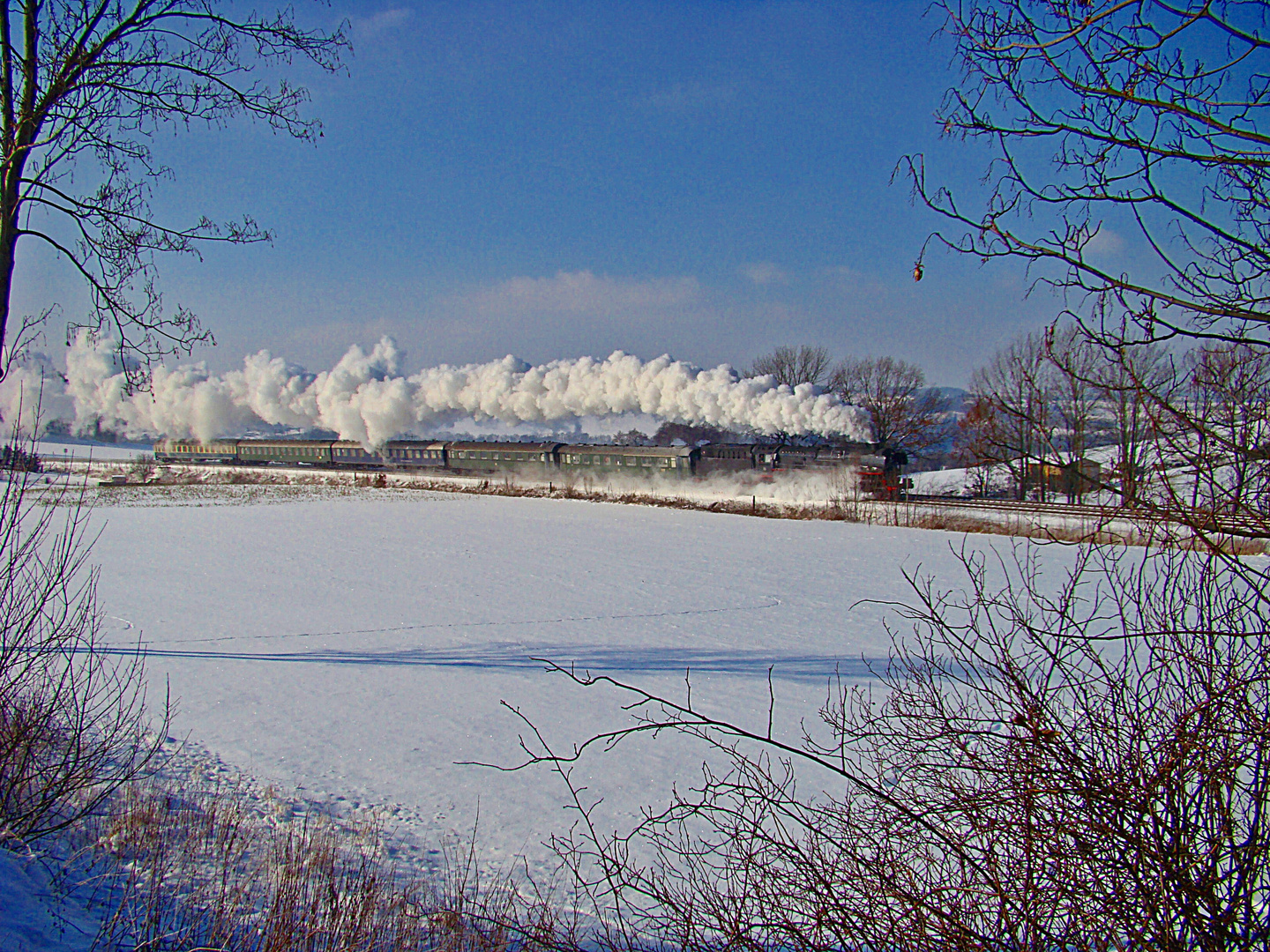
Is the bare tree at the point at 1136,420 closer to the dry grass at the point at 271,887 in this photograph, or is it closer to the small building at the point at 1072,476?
the small building at the point at 1072,476

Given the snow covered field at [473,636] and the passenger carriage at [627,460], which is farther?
the passenger carriage at [627,460]

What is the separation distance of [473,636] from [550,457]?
109 ft

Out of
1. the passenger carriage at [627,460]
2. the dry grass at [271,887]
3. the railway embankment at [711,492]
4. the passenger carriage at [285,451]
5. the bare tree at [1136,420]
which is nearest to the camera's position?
the bare tree at [1136,420]

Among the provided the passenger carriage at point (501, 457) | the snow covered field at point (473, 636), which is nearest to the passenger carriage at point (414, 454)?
the passenger carriage at point (501, 457)

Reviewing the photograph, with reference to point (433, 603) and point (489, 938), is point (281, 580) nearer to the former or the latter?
point (433, 603)

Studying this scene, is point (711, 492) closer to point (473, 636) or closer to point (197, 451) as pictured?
point (473, 636)

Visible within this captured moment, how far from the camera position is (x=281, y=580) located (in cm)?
1977

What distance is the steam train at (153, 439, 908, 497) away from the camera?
114ft

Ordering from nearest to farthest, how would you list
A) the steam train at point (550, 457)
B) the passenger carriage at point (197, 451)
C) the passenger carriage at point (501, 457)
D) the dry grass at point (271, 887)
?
1. the dry grass at point (271, 887)
2. the steam train at point (550, 457)
3. the passenger carriage at point (501, 457)
4. the passenger carriage at point (197, 451)

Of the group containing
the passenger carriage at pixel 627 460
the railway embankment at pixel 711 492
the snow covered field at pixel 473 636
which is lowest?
the snow covered field at pixel 473 636

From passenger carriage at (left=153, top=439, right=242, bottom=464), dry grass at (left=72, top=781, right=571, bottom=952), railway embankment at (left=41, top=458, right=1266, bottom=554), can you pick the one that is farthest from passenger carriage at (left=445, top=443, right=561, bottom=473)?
dry grass at (left=72, top=781, right=571, bottom=952)

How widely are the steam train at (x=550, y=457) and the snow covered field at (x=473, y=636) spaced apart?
20.4 ft

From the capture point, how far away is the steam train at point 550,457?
34.7 metres

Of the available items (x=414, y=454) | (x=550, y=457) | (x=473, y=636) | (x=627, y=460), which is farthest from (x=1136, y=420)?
(x=414, y=454)
